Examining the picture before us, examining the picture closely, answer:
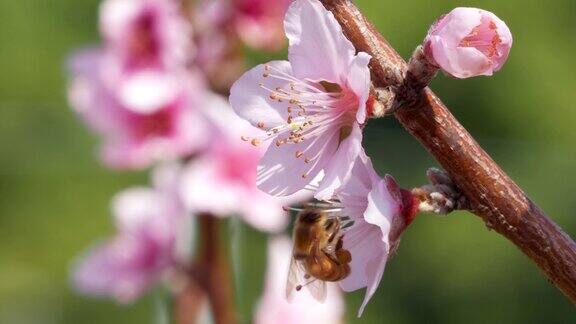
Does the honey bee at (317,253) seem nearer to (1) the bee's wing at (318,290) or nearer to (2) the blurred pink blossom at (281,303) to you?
(1) the bee's wing at (318,290)

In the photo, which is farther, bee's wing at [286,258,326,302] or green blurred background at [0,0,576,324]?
green blurred background at [0,0,576,324]

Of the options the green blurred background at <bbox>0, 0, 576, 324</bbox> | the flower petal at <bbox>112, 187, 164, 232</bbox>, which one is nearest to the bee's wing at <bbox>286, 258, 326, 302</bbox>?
the flower petal at <bbox>112, 187, 164, 232</bbox>

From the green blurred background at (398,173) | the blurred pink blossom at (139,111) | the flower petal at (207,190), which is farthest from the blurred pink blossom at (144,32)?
the green blurred background at (398,173)

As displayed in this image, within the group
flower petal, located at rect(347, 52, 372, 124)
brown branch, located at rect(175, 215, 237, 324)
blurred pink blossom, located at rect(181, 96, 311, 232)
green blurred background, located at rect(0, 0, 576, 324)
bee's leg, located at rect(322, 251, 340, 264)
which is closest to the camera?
flower petal, located at rect(347, 52, 372, 124)

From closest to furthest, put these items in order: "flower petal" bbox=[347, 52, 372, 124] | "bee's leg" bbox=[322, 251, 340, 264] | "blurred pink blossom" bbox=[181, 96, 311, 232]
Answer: "flower petal" bbox=[347, 52, 372, 124] < "bee's leg" bbox=[322, 251, 340, 264] < "blurred pink blossom" bbox=[181, 96, 311, 232]

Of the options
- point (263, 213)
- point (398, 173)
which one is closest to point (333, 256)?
point (263, 213)

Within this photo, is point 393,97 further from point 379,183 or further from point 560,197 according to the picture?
point 560,197

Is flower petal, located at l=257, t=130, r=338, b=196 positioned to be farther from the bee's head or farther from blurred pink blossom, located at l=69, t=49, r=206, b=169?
blurred pink blossom, located at l=69, t=49, r=206, b=169

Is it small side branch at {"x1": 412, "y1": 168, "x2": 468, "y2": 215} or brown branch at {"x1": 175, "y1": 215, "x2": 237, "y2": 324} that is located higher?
small side branch at {"x1": 412, "y1": 168, "x2": 468, "y2": 215}
